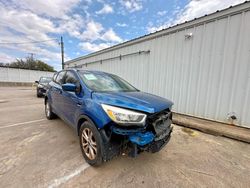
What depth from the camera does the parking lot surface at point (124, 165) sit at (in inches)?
76.9

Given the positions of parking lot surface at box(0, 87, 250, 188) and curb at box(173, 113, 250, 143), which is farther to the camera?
curb at box(173, 113, 250, 143)

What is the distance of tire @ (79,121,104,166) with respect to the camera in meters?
2.00

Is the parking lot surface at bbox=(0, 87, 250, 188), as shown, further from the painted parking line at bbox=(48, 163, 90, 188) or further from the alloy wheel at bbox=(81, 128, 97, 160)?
the alloy wheel at bbox=(81, 128, 97, 160)

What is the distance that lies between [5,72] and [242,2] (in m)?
28.2

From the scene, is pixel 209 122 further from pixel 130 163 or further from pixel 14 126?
pixel 14 126

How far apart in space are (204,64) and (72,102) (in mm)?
4267

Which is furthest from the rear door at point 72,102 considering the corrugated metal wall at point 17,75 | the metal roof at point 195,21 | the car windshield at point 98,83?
the corrugated metal wall at point 17,75

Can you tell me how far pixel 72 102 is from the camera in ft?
9.12

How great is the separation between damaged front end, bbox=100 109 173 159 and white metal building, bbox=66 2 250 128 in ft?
10.8

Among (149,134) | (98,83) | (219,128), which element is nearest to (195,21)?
(219,128)

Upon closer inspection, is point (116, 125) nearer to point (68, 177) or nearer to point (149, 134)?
point (149, 134)

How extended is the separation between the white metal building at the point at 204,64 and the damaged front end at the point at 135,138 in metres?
3.30

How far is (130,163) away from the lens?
7.79 ft

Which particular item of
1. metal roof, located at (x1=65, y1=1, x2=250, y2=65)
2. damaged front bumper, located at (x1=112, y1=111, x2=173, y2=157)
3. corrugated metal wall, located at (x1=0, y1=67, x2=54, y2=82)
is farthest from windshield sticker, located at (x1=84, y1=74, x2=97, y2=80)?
corrugated metal wall, located at (x1=0, y1=67, x2=54, y2=82)
